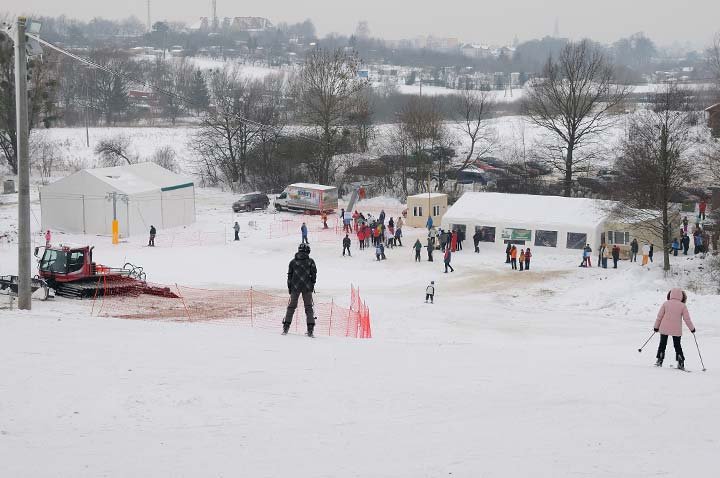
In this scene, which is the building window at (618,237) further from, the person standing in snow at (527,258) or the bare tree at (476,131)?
the bare tree at (476,131)

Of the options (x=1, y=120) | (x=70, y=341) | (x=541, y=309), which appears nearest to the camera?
(x=70, y=341)

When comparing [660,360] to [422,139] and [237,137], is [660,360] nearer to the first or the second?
[422,139]

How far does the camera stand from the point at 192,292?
24.8m

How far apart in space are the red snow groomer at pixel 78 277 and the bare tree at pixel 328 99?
3236 centimetres

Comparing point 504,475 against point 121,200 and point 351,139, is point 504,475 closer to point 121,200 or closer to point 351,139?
point 121,200

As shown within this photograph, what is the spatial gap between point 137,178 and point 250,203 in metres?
7.93

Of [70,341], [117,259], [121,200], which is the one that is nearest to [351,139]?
[121,200]

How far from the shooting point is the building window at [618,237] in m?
32.0

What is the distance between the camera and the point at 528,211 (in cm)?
3419

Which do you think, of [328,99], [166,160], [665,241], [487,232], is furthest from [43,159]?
[665,241]

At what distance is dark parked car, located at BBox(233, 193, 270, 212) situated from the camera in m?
44.8

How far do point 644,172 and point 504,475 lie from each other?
986 inches

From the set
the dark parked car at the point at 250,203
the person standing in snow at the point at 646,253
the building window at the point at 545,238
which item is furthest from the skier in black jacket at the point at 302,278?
the dark parked car at the point at 250,203

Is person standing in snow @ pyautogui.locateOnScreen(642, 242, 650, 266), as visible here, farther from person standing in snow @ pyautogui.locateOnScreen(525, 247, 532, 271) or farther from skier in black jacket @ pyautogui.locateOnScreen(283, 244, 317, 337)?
skier in black jacket @ pyautogui.locateOnScreen(283, 244, 317, 337)
